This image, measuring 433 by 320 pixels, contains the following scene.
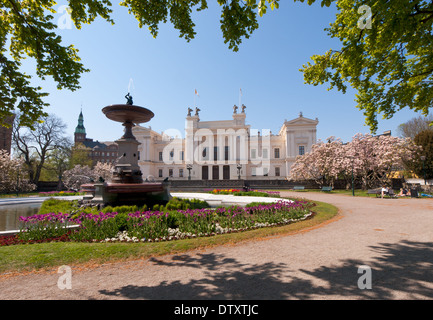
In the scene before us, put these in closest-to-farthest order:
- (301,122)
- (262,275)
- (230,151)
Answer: (262,275) < (301,122) < (230,151)

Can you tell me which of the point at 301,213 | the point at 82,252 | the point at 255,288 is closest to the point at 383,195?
the point at 301,213

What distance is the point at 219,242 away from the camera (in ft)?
16.9

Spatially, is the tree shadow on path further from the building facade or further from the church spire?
the church spire

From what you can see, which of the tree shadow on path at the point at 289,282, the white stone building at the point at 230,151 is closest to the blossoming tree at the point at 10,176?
the white stone building at the point at 230,151

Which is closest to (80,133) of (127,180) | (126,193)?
(127,180)

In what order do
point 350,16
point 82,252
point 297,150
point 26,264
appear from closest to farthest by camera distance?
point 26,264 → point 82,252 → point 350,16 → point 297,150

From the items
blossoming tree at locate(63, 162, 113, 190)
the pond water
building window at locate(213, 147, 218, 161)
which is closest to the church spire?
blossoming tree at locate(63, 162, 113, 190)

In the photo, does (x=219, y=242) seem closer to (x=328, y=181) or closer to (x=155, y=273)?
(x=155, y=273)

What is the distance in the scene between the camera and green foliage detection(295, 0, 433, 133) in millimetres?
5133

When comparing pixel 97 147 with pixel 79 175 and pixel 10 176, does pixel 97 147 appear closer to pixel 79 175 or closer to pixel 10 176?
pixel 79 175

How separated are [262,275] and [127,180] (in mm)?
8333

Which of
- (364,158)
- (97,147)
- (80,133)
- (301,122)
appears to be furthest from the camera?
(80,133)

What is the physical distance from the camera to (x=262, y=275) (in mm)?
3281

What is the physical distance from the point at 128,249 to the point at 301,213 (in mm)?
6673
